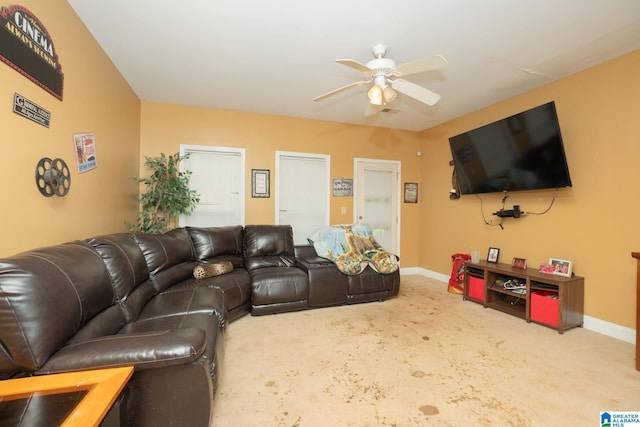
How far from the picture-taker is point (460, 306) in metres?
3.61

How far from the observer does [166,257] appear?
9.05 ft

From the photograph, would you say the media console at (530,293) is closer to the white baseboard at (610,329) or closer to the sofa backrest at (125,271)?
the white baseboard at (610,329)

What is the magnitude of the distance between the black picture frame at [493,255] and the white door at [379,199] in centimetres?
160

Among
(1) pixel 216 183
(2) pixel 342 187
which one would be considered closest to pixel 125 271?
(1) pixel 216 183

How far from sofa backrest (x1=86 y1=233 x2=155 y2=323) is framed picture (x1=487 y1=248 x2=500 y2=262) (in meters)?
4.03

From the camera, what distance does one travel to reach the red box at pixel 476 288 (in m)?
3.65

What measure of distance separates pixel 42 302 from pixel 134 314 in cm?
85

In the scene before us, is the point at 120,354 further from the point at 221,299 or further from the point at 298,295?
the point at 298,295

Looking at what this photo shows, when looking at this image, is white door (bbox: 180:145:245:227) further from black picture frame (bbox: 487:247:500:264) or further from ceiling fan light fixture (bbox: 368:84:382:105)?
black picture frame (bbox: 487:247:500:264)

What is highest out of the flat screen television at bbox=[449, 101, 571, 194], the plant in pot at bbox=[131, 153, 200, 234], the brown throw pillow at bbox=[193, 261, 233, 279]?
the flat screen television at bbox=[449, 101, 571, 194]

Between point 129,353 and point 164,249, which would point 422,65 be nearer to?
point 129,353

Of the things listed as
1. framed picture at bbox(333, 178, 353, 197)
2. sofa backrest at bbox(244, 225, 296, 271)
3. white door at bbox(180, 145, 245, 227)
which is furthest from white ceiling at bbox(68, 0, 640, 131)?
sofa backrest at bbox(244, 225, 296, 271)

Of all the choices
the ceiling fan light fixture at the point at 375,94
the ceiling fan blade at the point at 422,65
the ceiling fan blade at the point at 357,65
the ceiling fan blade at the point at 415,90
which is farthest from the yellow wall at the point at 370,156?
the ceiling fan light fixture at the point at 375,94

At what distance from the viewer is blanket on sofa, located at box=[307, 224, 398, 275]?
12.1ft
